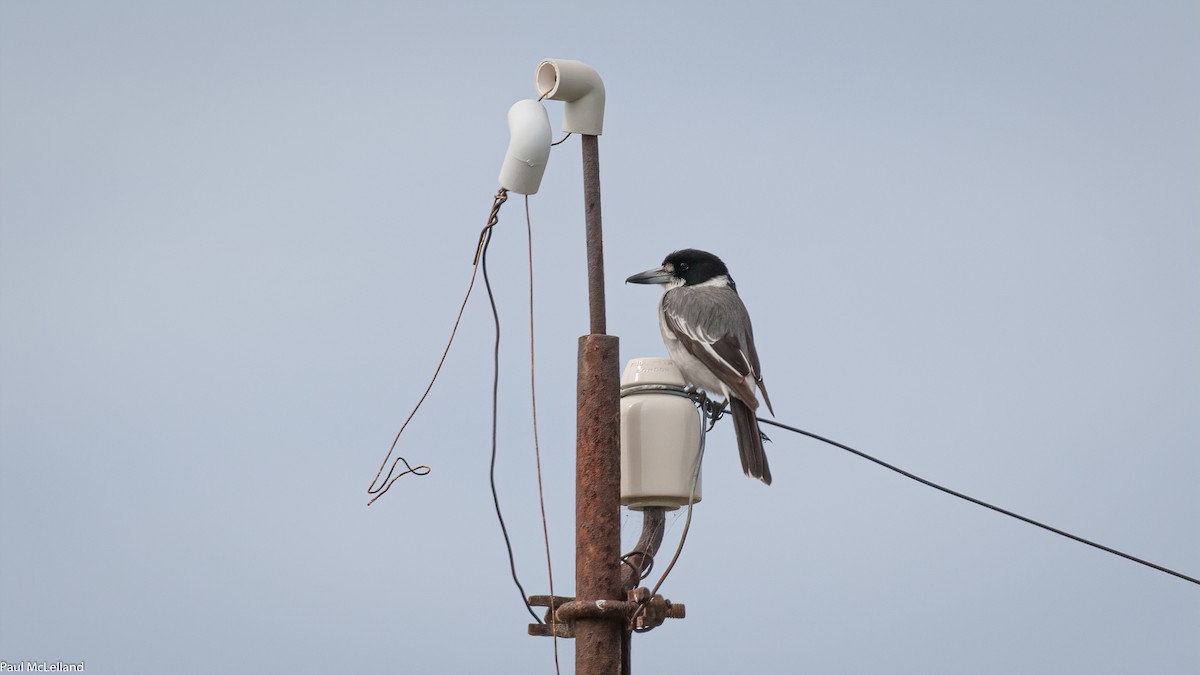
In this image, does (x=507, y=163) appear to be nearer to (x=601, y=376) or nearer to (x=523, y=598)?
(x=601, y=376)

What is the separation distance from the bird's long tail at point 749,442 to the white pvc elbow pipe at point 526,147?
2023 mm

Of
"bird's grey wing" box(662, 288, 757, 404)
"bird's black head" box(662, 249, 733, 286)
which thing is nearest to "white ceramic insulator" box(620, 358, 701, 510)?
"bird's grey wing" box(662, 288, 757, 404)

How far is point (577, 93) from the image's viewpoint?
20.8 feet

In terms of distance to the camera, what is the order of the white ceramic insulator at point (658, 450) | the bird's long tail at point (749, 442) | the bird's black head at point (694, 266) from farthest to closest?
the bird's black head at point (694, 266), the bird's long tail at point (749, 442), the white ceramic insulator at point (658, 450)

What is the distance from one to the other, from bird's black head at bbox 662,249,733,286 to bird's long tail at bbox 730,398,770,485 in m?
1.73

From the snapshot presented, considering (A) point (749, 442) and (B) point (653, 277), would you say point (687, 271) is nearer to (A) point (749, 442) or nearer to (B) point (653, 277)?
→ (B) point (653, 277)

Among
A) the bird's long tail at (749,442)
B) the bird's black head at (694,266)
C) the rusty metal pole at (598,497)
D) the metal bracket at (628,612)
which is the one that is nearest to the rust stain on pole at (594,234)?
the rusty metal pole at (598,497)

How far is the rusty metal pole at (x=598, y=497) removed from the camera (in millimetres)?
5648

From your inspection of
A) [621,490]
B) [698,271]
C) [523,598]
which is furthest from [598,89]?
[698,271]

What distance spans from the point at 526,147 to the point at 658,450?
53.3 inches

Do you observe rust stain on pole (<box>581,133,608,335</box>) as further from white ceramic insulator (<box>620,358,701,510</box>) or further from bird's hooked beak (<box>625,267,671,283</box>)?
bird's hooked beak (<box>625,267,671,283</box>)

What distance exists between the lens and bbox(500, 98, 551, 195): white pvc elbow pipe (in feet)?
20.0

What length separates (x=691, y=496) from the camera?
19.9ft

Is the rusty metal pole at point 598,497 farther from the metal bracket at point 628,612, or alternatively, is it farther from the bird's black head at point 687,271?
the bird's black head at point 687,271
